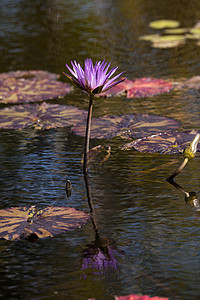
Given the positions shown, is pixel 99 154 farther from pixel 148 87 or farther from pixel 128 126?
pixel 148 87

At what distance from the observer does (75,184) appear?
1.64 metres

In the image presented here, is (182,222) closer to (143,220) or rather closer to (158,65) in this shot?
(143,220)

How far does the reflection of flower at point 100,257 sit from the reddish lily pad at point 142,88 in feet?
4.99

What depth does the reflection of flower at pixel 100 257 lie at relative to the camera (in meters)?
1.12

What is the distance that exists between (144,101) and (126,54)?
0.98 metres

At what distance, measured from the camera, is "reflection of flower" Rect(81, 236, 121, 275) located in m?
1.12

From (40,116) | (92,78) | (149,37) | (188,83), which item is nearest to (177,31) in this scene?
(149,37)

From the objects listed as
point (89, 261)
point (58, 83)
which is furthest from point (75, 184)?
point (58, 83)

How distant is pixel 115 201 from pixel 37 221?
249mm

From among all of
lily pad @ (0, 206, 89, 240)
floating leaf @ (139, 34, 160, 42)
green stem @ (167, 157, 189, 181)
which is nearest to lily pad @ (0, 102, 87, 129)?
green stem @ (167, 157, 189, 181)

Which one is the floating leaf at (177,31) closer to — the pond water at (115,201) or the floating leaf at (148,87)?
the pond water at (115,201)

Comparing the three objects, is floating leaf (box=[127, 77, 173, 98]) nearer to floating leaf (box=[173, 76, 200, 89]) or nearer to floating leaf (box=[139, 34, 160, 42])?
floating leaf (box=[173, 76, 200, 89])

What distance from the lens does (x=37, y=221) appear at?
137cm

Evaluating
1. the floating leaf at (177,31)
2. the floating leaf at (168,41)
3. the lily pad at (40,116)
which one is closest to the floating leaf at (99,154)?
the lily pad at (40,116)
